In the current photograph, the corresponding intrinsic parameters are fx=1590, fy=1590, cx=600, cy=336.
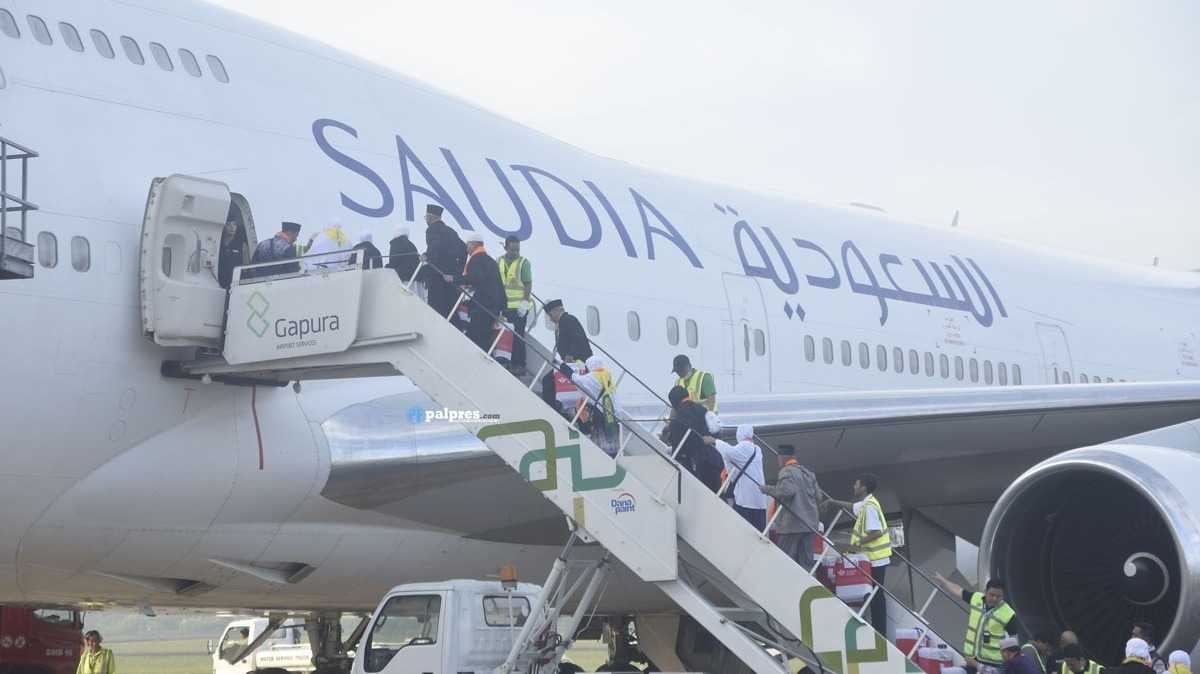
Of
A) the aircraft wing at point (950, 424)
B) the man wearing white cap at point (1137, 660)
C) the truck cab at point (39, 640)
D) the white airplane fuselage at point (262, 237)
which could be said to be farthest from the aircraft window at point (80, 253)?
the truck cab at point (39, 640)

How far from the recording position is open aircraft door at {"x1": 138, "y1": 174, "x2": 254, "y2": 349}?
886cm

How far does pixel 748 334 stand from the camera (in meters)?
13.3

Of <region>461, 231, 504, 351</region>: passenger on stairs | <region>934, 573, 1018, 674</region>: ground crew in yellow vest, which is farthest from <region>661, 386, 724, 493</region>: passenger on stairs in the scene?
<region>934, 573, 1018, 674</region>: ground crew in yellow vest

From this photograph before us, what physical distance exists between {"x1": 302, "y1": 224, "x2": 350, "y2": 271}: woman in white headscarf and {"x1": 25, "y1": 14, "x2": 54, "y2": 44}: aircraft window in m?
1.90

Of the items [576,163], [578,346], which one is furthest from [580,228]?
[578,346]

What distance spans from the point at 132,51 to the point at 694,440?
415cm

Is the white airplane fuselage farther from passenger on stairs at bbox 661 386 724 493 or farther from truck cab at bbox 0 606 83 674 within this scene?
truck cab at bbox 0 606 83 674

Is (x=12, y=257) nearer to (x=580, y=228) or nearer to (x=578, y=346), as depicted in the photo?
(x=578, y=346)

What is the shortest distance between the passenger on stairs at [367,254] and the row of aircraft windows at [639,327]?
183 centimetres

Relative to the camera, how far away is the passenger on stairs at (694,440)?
9.63 meters

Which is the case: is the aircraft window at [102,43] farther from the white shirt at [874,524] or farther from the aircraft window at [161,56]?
the white shirt at [874,524]

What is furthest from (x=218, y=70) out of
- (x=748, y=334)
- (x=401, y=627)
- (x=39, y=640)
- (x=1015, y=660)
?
(x=39, y=640)

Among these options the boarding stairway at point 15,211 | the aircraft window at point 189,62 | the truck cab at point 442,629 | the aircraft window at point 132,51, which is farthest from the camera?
the aircraft window at point 189,62

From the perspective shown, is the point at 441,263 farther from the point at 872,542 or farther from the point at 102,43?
the point at 872,542
